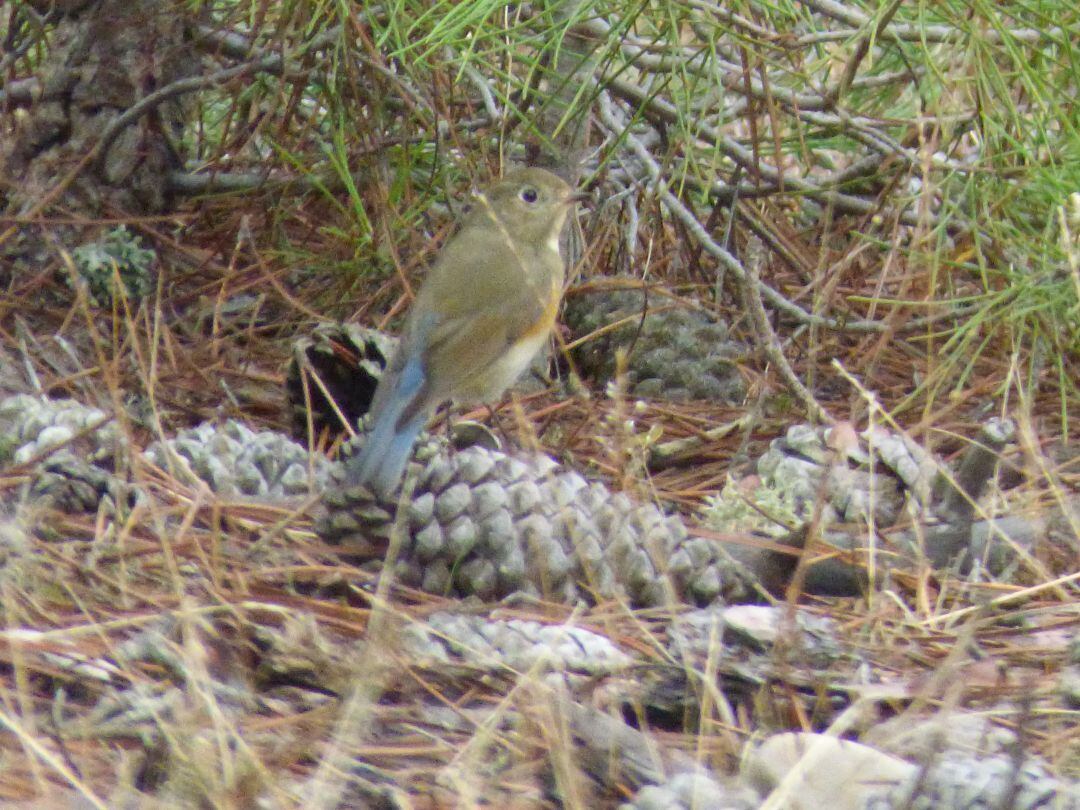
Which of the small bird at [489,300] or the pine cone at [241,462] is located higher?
the small bird at [489,300]

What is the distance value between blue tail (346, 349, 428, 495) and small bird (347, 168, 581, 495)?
0.06 metres

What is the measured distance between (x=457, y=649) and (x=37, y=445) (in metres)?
1.16

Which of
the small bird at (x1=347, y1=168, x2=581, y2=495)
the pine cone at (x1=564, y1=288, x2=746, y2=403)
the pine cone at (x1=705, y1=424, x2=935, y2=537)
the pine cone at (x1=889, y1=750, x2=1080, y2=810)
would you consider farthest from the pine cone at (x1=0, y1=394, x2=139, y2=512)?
the pine cone at (x1=889, y1=750, x2=1080, y2=810)

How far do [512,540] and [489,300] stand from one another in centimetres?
126

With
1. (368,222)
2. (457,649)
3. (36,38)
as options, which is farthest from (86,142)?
(457,649)

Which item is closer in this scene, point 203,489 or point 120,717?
point 120,717

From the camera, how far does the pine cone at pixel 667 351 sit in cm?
385

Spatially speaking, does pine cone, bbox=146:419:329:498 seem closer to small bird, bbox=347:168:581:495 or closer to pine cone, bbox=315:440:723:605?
small bird, bbox=347:168:581:495

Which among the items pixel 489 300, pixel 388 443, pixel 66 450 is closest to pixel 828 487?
pixel 388 443

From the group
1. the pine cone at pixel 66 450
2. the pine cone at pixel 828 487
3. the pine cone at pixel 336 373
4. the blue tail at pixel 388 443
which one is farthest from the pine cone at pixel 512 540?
the pine cone at pixel 336 373

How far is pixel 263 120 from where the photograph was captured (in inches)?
→ 164

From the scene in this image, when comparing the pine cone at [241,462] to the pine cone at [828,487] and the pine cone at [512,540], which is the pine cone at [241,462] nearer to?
the pine cone at [512,540]

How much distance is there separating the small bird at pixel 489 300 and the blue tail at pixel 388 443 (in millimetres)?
56

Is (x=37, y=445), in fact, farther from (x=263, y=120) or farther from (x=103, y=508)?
(x=263, y=120)
